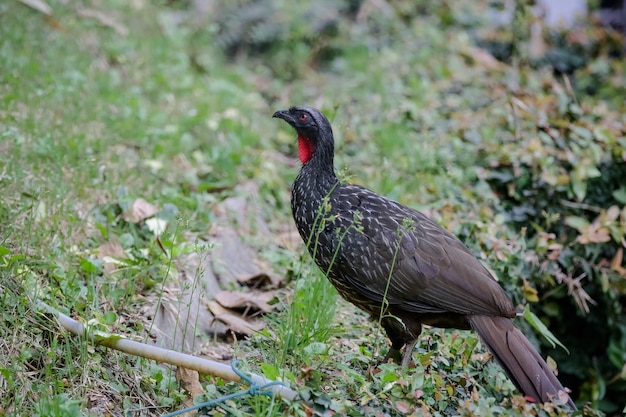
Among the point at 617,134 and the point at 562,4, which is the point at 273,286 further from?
the point at 562,4

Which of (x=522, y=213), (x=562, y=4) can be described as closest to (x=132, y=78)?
(x=522, y=213)

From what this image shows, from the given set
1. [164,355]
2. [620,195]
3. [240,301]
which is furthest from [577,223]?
[164,355]

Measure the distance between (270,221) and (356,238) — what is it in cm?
213

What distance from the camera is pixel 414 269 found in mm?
3865

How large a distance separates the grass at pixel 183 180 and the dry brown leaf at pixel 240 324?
11 centimetres

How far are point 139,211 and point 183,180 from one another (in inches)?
38.6

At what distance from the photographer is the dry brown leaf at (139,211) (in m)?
4.72

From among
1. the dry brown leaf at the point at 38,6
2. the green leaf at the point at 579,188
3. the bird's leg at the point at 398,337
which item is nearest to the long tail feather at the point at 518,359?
the bird's leg at the point at 398,337

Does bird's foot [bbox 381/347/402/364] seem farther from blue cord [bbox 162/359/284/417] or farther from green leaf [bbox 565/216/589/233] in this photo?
green leaf [bbox 565/216/589/233]

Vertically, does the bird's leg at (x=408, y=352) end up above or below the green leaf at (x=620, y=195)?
below

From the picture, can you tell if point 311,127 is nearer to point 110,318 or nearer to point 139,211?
point 139,211

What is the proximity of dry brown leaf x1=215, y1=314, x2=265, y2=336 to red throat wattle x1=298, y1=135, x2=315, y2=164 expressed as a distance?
1.01 metres

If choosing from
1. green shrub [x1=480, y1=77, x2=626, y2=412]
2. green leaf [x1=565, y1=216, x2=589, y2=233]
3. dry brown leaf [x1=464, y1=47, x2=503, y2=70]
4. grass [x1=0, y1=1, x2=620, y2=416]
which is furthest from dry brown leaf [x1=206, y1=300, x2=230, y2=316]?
dry brown leaf [x1=464, y1=47, x2=503, y2=70]

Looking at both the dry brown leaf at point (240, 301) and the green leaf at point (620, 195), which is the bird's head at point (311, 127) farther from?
the green leaf at point (620, 195)
